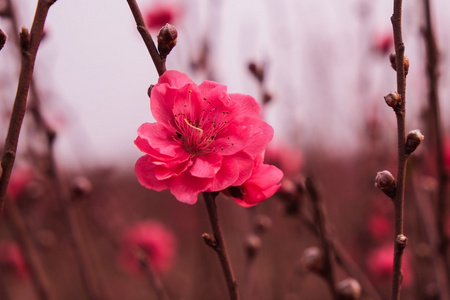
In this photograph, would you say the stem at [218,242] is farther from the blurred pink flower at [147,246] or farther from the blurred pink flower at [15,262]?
the blurred pink flower at [15,262]

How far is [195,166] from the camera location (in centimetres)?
87

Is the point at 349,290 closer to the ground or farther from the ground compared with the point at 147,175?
closer to the ground

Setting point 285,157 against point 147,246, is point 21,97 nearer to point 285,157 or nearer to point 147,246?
point 285,157

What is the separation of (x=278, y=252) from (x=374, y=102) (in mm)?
1227

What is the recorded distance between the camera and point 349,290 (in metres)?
1.27

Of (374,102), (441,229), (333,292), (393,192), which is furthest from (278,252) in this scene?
(393,192)

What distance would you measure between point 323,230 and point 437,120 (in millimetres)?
671

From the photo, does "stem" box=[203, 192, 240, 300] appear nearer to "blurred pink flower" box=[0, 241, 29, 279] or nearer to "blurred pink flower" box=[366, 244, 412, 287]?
"blurred pink flower" box=[366, 244, 412, 287]

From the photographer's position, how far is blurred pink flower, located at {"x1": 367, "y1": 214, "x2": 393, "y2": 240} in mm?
2928

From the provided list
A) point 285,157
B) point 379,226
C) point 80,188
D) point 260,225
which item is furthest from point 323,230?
point 379,226

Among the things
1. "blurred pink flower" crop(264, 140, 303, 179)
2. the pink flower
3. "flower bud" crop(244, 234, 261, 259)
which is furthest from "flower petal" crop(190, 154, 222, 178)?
"blurred pink flower" crop(264, 140, 303, 179)

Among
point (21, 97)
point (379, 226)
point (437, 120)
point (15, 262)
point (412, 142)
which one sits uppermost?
Result: point (21, 97)

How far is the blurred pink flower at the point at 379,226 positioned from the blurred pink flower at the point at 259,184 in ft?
7.39

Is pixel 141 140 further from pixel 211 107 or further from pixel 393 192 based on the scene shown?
pixel 393 192
